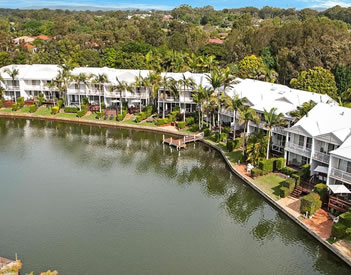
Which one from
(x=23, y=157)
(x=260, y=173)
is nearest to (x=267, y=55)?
(x=260, y=173)

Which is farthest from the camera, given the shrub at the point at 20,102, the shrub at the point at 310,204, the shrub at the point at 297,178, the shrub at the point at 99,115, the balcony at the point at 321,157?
the shrub at the point at 20,102

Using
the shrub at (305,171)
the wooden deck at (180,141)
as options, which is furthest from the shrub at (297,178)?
the wooden deck at (180,141)

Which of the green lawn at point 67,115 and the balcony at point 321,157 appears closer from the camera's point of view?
the balcony at point 321,157

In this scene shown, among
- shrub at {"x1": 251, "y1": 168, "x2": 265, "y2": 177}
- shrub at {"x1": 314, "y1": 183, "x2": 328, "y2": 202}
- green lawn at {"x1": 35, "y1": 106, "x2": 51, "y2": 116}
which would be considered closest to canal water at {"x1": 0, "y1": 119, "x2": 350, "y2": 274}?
shrub at {"x1": 251, "y1": 168, "x2": 265, "y2": 177}

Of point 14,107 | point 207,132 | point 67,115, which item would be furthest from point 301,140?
point 14,107

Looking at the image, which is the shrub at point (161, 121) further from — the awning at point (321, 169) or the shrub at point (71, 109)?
the awning at point (321, 169)

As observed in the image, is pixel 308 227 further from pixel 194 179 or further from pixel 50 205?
pixel 50 205

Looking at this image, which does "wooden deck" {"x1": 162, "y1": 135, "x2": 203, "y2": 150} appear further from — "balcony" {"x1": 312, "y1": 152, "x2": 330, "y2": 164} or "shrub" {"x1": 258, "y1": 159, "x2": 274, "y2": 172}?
"balcony" {"x1": 312, "y1": 152, "x2": 330, "y2": 164}
